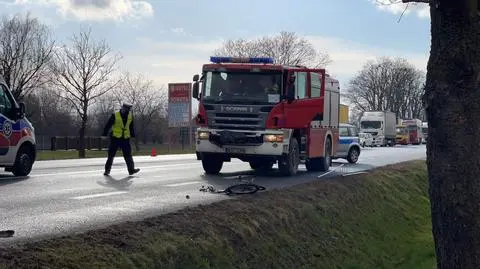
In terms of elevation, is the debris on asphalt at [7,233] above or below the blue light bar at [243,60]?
below

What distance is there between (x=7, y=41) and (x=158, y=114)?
37499 mm

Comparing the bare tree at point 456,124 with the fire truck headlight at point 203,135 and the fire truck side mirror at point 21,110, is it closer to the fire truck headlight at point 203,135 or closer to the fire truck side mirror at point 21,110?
the fire truck headlight at point 203,135

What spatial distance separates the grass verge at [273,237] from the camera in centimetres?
607

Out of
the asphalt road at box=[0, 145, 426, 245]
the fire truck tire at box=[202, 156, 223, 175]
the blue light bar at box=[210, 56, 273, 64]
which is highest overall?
the blue light bar at box=[210, 56, 273, 64]

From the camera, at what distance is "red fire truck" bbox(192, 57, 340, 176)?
1534 centimetres

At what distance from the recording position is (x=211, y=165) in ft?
55.4

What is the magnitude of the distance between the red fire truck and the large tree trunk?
1038cm

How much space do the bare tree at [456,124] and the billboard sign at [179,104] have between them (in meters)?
46.2

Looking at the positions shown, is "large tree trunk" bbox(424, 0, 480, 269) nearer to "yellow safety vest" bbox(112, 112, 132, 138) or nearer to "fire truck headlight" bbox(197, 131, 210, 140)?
"yellow safety vest" bbox(112, 112, 132, 138)

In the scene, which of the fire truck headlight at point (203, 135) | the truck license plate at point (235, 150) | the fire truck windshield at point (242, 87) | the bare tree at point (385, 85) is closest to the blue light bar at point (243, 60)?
the fire truck windshield at point (242, 87)

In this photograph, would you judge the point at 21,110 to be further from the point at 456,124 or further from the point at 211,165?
the point at 456,124

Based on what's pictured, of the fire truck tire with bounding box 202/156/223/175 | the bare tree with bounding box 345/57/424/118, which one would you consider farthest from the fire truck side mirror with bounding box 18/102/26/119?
the bare tree with bounding box 345/57/424/118

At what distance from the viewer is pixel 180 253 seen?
6.71 metres

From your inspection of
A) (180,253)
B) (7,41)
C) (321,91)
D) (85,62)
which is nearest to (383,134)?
(85,62)
